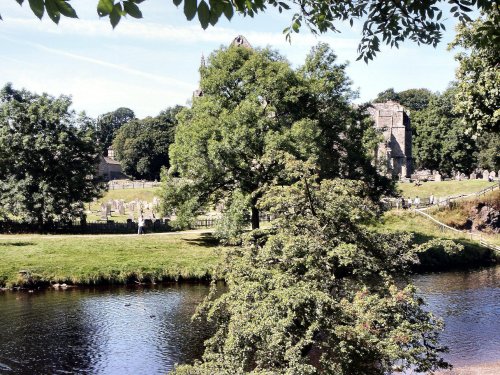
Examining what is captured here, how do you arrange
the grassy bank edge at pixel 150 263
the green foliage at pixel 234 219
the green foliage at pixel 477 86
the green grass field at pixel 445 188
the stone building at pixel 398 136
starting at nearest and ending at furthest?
1. the green foliage at pixel 477 86
2. the grassy bank edge at pixel 150 263
3. the green foliage at pixel 234 219
4. the green grass field at pixel 445 188
5. the stone building at pixel 398 136

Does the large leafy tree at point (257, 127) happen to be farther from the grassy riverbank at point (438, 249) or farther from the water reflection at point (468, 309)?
the water reflection at point (468, 309)

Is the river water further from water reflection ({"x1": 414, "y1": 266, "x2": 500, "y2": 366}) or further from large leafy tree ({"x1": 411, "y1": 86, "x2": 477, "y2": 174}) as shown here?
large leafy tree ({"x1": 411, "y1": 86, "x2": 477, "y2": 174})

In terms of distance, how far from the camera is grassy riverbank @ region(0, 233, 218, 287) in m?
33.6

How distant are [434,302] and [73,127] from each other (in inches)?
1341

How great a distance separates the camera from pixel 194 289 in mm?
32906

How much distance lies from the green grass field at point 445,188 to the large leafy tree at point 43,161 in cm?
3973

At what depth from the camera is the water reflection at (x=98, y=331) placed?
65.5 ft

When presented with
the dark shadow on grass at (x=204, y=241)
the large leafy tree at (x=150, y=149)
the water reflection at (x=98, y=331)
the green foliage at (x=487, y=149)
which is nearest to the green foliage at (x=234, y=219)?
the water reflection at (x=98, y=331)

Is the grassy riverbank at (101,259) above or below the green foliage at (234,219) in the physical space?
below

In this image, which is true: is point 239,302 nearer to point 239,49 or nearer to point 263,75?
point 263,75

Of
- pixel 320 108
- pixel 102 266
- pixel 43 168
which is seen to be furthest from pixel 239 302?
pixel 43 168

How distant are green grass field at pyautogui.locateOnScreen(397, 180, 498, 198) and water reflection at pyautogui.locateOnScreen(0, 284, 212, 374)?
4429 cm

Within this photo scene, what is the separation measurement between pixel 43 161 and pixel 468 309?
35.6 meters

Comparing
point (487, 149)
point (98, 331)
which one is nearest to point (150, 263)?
point (98, 331)
